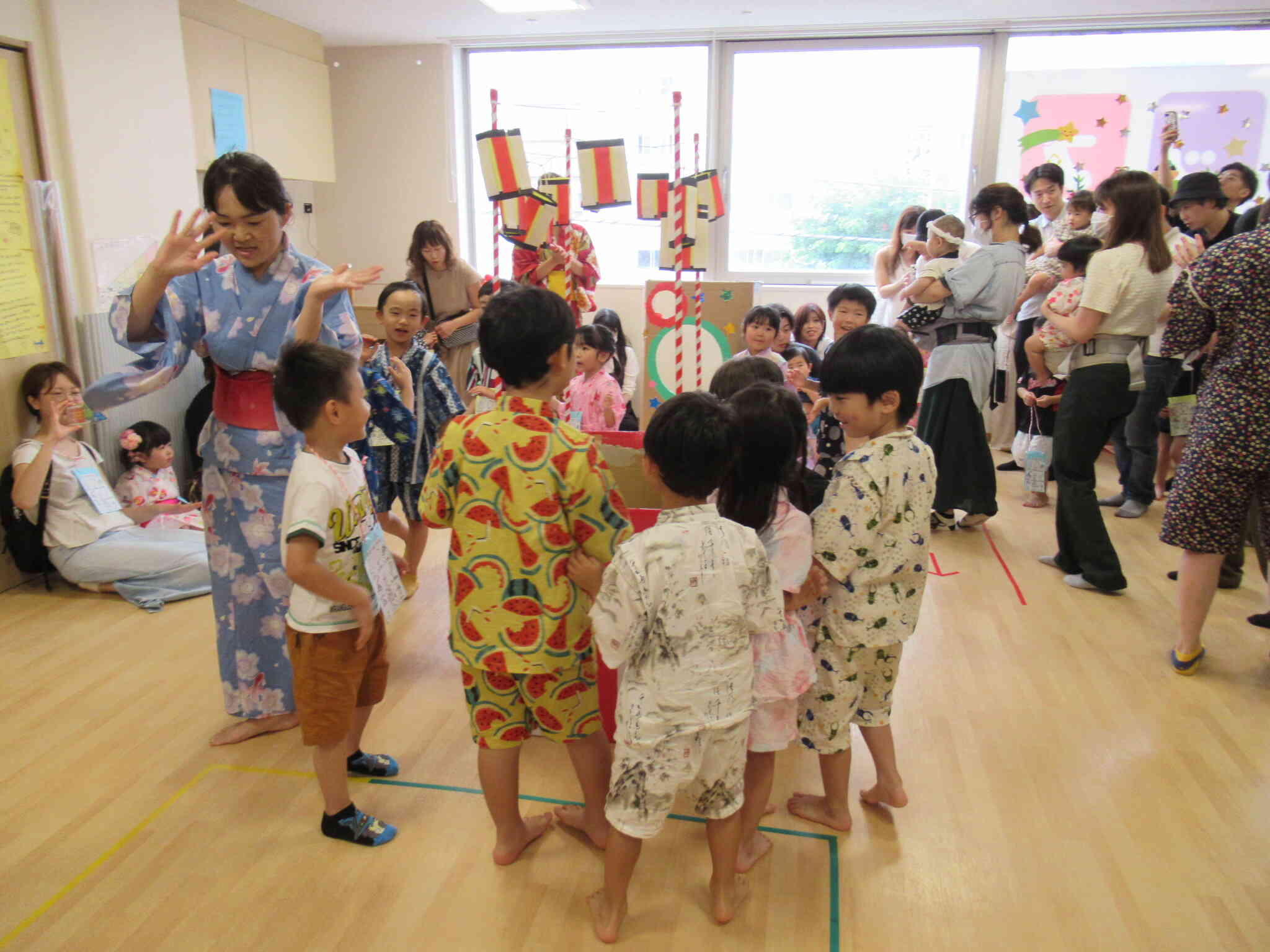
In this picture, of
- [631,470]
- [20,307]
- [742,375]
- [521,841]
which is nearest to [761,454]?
[742,375]

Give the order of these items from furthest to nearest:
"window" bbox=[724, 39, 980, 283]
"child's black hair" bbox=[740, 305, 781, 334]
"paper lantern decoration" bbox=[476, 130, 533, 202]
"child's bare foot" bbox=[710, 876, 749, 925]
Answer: "window" bbox=[724, 39, 980, 283]
"child's black hair" bbox=[740, 305, 781, 334]
"paper lantern decoration" bbox=[476, 130, 533, 202]
"child's bare foot" bbox=[710, 876, 749, 925]

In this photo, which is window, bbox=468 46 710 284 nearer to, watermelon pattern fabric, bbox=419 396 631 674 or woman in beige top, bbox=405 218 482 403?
woman in beige top, bbox=405 218 482 403

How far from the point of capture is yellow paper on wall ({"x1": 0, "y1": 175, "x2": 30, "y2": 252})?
10.6ft

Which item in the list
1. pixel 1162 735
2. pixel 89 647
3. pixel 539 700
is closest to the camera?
pixel 539 700

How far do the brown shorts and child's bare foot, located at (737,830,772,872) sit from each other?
87 cm

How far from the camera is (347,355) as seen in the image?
179 cm

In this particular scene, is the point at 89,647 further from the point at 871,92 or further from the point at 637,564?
the point at 871,92

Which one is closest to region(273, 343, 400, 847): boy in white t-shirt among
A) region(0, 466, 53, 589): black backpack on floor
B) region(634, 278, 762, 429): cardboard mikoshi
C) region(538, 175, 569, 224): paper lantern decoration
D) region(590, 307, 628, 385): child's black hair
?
region(538, 175, 569, 224): paper lantern decoration

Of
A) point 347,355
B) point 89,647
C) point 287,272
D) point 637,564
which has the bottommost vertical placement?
point 89,647

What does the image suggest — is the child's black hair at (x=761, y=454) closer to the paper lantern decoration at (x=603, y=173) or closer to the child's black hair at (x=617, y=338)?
the paper lantern decoration at (x=603, y=173)

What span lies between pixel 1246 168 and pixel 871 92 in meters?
2.23

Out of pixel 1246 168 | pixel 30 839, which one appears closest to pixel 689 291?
pixel 30 839

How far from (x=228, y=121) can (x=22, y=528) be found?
2409 millimetres

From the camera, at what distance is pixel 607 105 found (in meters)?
6.02
